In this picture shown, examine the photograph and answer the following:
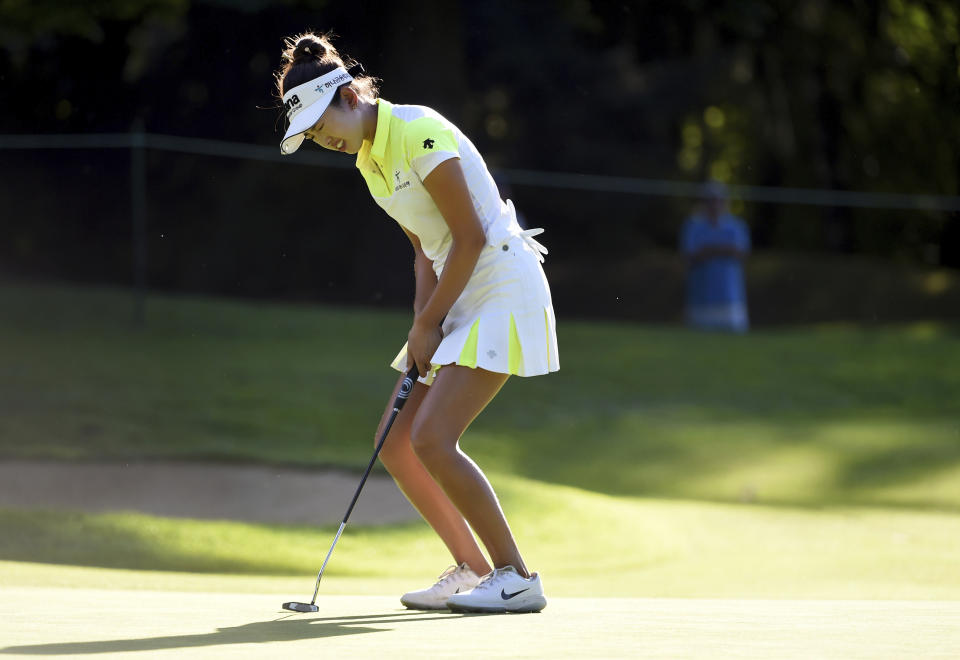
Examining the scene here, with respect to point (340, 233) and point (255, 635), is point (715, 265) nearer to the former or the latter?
point (340, 233)

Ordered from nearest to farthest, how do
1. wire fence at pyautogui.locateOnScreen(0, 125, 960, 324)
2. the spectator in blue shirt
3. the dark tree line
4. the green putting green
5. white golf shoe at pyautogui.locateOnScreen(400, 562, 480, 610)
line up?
the green putting green
white golf shoe at pyautogui.locateOnScreen(400, 562, 480, 610)
the spectator in blue shirt
the dark tree line
wire fence at pyautogui.locateOnScreen(0, 125, 960, 324)

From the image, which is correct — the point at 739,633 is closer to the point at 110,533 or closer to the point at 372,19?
the point at 110,533

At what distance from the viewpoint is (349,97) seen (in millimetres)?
3877

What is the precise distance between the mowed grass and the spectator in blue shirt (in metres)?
0.23

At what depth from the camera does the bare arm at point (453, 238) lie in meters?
3.81

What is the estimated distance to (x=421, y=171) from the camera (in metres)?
3.82

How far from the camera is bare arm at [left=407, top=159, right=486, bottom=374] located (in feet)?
12.5

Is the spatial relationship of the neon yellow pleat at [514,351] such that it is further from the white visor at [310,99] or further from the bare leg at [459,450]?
the white visor at [310,99]

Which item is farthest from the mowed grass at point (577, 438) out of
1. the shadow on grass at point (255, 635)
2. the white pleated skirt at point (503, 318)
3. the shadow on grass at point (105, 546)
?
the white pleated skirt at point (503, 318)

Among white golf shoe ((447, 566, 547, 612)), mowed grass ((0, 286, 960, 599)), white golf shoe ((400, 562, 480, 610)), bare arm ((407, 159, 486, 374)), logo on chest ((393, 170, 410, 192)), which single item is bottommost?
white golf shoe ((447, 566, 547, 612))

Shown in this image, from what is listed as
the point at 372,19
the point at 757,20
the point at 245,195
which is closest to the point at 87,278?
the point at 245,195

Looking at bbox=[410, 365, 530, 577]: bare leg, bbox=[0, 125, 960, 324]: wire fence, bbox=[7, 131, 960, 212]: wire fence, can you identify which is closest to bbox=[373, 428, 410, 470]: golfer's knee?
bbox=[410, 365, 530, 577]: bare leg

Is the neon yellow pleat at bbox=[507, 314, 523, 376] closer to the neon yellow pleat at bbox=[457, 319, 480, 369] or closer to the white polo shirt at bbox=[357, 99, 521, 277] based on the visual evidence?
the neon yellow pleat at bbox=[457, 319, 480, 369]

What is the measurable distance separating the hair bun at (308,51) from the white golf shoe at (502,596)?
1432mm
